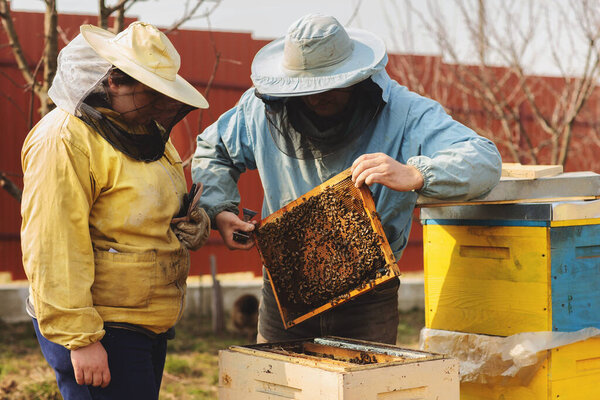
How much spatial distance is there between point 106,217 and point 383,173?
96 cm

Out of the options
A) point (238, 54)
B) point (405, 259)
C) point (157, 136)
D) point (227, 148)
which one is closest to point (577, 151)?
point (405, 259)

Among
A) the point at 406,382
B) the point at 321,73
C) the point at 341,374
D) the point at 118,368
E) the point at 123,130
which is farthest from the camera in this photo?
the point at 321,73

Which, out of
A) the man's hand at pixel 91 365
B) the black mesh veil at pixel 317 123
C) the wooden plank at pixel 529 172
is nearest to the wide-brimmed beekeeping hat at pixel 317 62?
the black mesh veil at pixel 317 123

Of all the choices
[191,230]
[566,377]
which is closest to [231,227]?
[191,230]

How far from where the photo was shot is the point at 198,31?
759cm

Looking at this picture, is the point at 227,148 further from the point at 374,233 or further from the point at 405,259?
the point at 405,259

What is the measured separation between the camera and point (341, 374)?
206cm

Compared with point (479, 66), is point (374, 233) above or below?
above

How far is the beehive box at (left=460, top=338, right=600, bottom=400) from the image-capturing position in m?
2.84

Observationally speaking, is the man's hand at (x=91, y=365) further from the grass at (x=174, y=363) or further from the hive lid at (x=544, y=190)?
the grass at (x=174, y=363)

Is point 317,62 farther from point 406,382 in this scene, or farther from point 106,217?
point 406,382

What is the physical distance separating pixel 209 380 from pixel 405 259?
4025 mm

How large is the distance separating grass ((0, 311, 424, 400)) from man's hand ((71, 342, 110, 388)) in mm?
2552

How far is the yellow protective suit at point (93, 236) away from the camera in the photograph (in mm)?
2205
